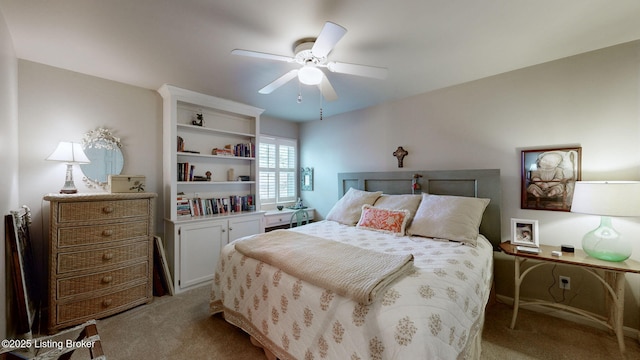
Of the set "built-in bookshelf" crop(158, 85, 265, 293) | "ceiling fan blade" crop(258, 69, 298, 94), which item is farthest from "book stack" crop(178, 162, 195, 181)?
"ceiling fan blade" crop(258, 69, 298, 94)

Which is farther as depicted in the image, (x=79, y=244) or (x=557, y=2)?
(x=79, y=244)

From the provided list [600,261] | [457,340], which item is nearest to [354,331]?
[457,340]

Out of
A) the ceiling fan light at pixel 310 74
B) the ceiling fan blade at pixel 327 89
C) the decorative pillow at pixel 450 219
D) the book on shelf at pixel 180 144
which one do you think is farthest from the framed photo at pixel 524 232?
the book on shelf at pixel 180 144

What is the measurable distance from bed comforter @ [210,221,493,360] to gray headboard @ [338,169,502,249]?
1.67ft

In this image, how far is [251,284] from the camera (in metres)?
1.82

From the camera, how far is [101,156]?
2600mm

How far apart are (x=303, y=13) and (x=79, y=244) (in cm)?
267

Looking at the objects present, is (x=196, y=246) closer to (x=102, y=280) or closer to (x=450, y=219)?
(x=102, y=280)

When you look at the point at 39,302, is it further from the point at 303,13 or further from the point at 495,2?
the point at 495,2

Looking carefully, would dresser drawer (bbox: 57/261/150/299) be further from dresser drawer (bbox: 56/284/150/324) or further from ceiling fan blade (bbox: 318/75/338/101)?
ceiling fan blade (bbox: 318/75/338/101)

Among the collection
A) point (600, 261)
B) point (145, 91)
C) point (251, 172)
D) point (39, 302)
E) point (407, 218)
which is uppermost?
point (145, 91)

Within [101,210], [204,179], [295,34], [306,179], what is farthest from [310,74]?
[306,179]

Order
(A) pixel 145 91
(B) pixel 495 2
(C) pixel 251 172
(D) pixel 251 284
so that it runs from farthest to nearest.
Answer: (C) pixel 251 172 → (A) pixel 145 91 → (D) pixel 251 284 → (B) pixel 495 2

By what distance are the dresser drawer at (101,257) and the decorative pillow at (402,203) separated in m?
2.58
